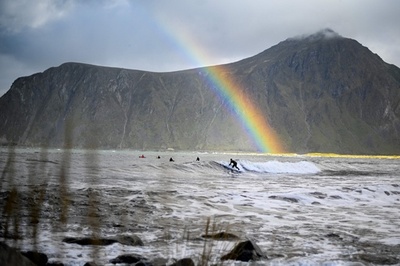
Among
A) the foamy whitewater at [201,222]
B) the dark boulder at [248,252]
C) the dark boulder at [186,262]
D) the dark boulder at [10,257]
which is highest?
the dark boulder at [10,257]

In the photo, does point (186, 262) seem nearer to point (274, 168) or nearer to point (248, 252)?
point (248, 252)

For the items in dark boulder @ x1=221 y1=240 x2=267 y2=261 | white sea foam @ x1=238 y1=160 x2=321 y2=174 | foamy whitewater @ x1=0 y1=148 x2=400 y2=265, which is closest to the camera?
foamy whitewater @ x1=0 y1=148 x2=400 y2=265

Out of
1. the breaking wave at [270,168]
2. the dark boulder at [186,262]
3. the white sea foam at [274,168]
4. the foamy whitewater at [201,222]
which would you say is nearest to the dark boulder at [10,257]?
the foamy whitewater at [201,222]

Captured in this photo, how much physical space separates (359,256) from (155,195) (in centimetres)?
862

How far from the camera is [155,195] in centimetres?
1324

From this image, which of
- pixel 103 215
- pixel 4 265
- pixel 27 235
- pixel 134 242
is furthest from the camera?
pixel 103 215

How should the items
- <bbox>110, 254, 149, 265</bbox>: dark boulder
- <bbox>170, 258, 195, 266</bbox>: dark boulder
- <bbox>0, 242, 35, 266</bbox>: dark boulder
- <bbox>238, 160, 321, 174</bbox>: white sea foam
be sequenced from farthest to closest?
<bbox>238, 160, 321, 174</bbox>: white sea foam
<bbox>110, 254, 149, 265</bbox>: dark boulder
<bbox>170, 258, 195, 266</bbox>: dark boulder
<bbox>0, 242, 35, 266</bbox>: dark boulder

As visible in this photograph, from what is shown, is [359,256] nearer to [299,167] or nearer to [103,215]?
[103,215]

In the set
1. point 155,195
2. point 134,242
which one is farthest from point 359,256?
point 155,195

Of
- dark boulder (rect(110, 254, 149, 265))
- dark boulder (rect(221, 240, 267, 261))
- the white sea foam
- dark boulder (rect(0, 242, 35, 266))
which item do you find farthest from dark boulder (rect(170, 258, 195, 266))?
the white sea foam

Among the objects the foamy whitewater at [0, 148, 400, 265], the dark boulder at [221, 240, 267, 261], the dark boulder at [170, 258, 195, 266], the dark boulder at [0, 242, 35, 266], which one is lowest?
the foamy whitewater at [0, 148, 400, 265]

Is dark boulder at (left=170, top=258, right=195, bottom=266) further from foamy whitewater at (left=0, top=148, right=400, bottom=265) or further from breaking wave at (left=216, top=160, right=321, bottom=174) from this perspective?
breaking wave at (left=216, top=160, right=321, bottom=174)

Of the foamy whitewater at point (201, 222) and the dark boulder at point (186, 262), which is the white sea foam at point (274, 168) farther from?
the dark boulder at point (186, 262)

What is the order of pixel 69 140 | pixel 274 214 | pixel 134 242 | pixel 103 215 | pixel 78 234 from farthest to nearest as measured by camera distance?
1. pixel 274 214
2. pixel 103 215
3. pixel 78 234
4. pixel 134 242
5. pixel 69 140
